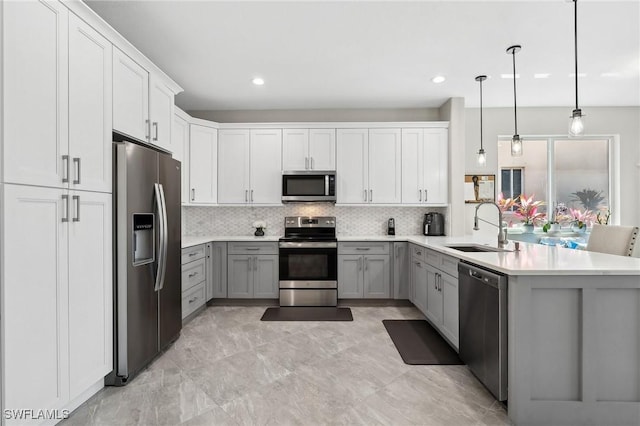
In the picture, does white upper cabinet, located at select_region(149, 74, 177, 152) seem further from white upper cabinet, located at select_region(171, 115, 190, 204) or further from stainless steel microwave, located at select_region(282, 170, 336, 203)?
stainless steel microwave, located at select_region(282, 170, 336, 203)

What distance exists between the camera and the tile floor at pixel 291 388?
1.93m

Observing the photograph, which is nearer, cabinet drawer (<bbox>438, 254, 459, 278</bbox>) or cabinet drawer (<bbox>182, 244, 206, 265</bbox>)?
cabinet drawer (<bbox>438, 254, 459, 278</bbox>)

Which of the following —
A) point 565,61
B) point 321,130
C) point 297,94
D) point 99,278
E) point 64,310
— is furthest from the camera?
point 321,130

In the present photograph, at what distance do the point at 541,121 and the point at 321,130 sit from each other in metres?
3.23

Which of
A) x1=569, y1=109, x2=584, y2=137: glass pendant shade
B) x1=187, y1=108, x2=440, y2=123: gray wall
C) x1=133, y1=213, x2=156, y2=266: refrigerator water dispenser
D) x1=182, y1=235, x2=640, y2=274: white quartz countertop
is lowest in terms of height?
x1=182, y1=235, x2=640, y2=274: white quartz countertop

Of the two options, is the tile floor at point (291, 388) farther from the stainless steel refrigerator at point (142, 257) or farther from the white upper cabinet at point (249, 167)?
the white upper cabinet at point (249, 167)

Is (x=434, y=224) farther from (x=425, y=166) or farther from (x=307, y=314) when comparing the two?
(x=307, y=314)

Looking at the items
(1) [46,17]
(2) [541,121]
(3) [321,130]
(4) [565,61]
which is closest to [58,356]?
(1) [46,17]

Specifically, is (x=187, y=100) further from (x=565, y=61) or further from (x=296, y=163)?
(x=565, y=61)

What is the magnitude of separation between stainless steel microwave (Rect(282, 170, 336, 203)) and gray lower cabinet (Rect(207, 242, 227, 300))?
1.06 meters

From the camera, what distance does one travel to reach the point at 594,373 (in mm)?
1809

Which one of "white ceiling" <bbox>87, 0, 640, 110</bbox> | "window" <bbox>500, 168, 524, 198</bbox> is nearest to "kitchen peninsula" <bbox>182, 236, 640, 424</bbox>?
"white ceiling" <bbox>87, 0, 640, 110</bbox>

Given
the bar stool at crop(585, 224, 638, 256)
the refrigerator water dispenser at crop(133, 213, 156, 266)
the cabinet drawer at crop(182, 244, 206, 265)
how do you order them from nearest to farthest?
the refrigerator water dispenser at crop(133, 213, 156, 266) → the bar stool at crop(585, 224, 638, 256) → the cabinet drawer at crop(182, 244, 206, 265)

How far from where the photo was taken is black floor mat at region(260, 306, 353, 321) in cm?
376
